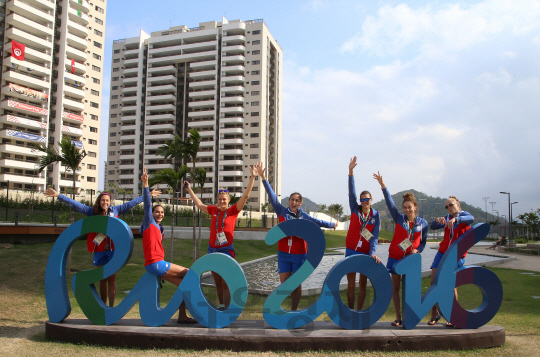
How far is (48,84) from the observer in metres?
56.2

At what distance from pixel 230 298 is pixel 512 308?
6203 mm

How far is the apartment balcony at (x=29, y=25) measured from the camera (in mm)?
52875

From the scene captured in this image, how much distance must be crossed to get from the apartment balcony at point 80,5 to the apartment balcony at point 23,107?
62.7ft

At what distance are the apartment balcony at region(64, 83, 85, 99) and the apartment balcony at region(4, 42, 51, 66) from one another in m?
4.39

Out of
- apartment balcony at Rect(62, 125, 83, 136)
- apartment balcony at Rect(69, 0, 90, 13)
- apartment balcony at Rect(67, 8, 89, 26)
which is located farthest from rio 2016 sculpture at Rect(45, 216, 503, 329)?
apartment balcony at Rect(69, 0, 90, 13)

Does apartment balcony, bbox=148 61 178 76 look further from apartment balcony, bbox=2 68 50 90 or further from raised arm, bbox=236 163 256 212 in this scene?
raised arm, bbox=236 163 256 212

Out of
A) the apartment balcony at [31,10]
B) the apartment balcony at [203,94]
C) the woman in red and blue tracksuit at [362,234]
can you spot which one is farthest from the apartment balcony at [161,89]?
the woman in red and blue tracksuit at [362,234]

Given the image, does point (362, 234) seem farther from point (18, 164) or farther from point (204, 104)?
point (204, 104)

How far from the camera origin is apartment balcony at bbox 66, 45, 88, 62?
197 ft

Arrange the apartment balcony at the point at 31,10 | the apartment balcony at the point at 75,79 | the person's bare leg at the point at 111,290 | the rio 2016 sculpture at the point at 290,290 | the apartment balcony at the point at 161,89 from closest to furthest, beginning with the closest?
the rio 2016 sculpture at the point at 290,290, the person's bare leg at the point at 111,290, the apartment balcony at the point at 31,10, the apartment balcony at the point at 75,79, the apartment balcony at the point at 161,89

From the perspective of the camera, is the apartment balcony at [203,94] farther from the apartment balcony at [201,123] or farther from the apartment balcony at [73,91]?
the apartment balcony at [73,91]

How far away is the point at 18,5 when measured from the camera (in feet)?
175

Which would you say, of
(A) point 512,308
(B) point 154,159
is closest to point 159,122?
(B) point 154,159

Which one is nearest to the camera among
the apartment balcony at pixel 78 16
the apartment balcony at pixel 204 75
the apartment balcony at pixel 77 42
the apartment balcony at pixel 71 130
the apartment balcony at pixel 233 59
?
the apartment balcony at pixel 71 130
